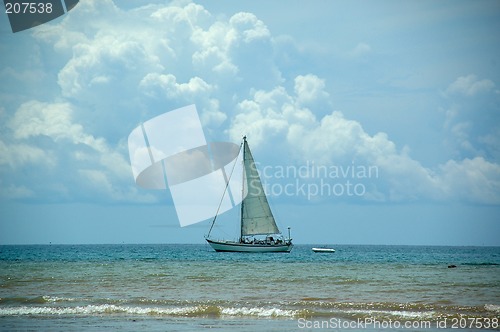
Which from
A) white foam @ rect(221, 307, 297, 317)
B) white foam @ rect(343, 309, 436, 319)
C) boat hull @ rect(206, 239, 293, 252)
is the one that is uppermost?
boat hull @ rect(206, 239, 293, 252)

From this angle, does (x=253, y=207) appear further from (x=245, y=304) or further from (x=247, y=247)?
(x=245, y=304)

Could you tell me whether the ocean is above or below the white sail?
below

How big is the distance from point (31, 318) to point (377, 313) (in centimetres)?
1594

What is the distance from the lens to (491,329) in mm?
25781

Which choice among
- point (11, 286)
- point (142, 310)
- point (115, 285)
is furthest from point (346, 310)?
point (11, 286)

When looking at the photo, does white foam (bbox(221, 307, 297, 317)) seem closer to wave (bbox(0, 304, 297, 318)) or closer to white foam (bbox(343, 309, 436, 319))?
wave (bbox(0, 304, 297, 318))

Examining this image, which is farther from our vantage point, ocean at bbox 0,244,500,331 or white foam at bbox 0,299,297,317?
white foam at bbox 0,299,297,317

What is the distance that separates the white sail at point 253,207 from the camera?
88.6 meters

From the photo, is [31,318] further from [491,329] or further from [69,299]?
[491,329]

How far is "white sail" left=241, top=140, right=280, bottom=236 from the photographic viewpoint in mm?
88625

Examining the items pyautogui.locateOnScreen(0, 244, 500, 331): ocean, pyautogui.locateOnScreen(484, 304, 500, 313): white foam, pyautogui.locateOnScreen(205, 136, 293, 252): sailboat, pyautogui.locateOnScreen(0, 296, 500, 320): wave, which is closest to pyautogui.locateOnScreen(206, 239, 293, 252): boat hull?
pyautogui.locateOnScreen(205, 136, 293, 252): sailboat

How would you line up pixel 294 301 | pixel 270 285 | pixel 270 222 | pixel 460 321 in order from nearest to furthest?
pixel 460 321
pixel 294 301
pixel 270 285
pixel 270 222

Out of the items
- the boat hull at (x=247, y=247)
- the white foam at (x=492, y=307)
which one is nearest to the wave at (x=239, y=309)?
the white foam at (x=492, y=307)

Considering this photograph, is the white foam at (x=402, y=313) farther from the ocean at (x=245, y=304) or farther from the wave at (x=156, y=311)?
the wave at (x=156, y=311)
